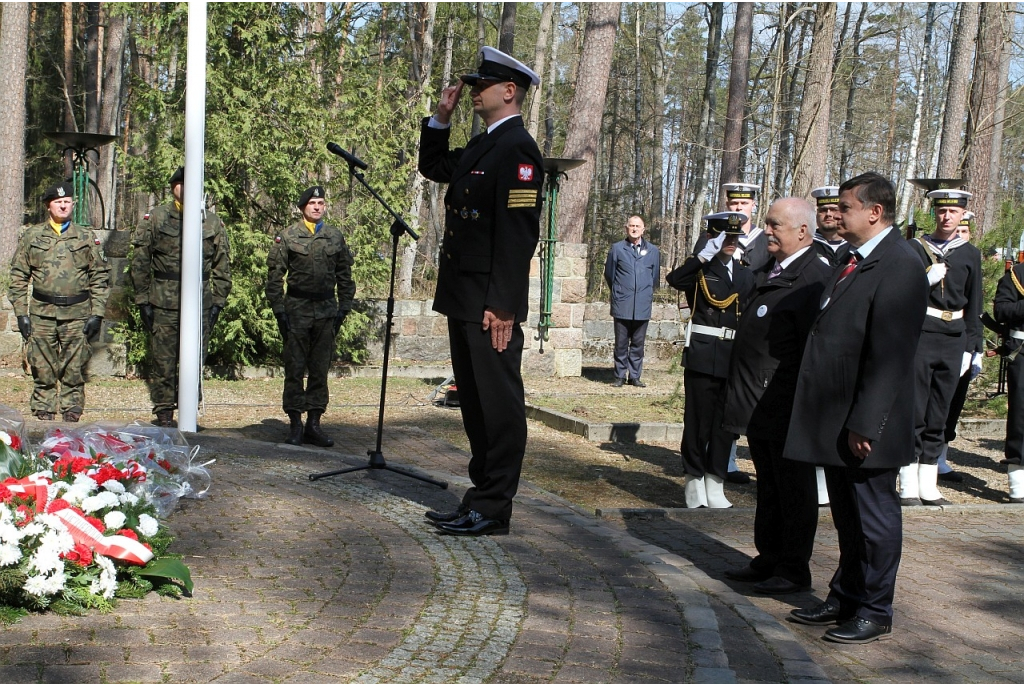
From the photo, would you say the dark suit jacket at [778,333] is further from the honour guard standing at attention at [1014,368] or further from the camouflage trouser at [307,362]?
the camouflage trouser at [307,362]

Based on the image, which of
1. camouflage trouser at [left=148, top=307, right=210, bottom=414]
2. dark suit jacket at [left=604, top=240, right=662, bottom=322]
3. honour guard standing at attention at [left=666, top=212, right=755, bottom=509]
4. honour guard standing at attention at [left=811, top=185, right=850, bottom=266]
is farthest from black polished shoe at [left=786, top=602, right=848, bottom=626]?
dark suit jacket at [left=604, top=240, right=662, bottom=322]

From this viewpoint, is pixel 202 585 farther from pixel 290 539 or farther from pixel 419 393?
pixel 419 393

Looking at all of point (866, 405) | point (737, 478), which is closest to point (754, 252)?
point (737, 478)

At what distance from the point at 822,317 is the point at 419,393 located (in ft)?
28.0

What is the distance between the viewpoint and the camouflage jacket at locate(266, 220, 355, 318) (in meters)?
9.20

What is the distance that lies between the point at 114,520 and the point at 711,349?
4.38 m

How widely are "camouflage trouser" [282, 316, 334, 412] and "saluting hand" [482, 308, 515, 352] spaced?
3.94m

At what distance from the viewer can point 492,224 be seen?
5504 millimetres

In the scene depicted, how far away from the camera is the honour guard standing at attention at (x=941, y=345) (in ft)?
26.9

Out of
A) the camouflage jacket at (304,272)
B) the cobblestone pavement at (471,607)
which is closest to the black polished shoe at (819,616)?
the cobblestone pavement at (471,607)

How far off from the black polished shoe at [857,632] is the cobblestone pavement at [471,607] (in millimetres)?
65

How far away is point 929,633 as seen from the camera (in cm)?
518

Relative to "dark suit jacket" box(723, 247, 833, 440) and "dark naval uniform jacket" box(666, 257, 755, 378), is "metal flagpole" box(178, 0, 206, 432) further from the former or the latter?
"dark suit jacket" box(723, 247, 833, 440)

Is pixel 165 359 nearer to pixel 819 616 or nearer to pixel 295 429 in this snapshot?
pixel 295 429
